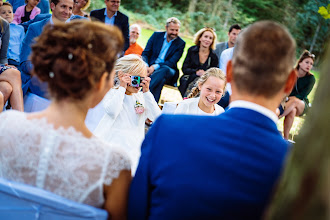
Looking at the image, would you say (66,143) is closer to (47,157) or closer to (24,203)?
(47,157)

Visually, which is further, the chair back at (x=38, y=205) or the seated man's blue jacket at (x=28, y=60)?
the seated man's blue jacket at (x=28, y=60)

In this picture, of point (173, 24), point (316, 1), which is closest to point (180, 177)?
point (173, 24)

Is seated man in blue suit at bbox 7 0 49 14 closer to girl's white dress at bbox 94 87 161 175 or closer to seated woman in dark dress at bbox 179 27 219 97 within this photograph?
seated woman in dark dress at bbox 179 27 219 97

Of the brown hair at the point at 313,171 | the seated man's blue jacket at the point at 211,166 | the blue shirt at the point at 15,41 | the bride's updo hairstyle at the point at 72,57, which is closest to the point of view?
the brown hair at the point at 313,171

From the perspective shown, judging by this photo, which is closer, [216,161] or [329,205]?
[329,205]

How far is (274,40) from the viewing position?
1536 mm

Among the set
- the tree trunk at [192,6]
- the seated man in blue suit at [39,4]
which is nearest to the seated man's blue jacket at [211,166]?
the seated man in blue suit at [39,4]

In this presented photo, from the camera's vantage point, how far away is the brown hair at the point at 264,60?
152 centimetres

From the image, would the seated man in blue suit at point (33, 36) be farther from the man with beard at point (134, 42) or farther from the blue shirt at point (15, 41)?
the man with beard at point (134, 42)

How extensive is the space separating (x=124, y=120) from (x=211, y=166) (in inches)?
93.9

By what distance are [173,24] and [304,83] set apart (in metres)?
2.82

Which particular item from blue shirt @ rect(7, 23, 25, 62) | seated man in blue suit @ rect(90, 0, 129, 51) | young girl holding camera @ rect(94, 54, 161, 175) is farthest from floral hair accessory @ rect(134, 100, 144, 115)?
seated man in blue suit @ rect(90, 0, 129, 51)

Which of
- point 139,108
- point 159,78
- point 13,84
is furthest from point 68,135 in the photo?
point 159,78

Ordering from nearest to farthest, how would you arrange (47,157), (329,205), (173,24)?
(329,205)
(47,157)
(173,24)
